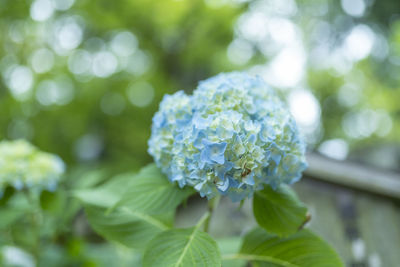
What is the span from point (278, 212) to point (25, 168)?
110cm

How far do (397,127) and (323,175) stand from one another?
7.51 metres

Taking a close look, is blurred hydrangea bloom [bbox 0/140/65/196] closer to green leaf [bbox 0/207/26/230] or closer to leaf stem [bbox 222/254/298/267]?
green leaf [bbox 0/207/26/230]

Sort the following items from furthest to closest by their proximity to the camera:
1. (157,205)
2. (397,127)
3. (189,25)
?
(397,127)
(189,25)
(157,205)

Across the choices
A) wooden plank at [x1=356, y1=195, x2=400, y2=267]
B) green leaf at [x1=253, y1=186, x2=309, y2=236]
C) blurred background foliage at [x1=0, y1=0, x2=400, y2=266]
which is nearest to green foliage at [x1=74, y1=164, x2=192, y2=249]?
green leaf at [x1=253, y1=186, x2=309, y2=236]

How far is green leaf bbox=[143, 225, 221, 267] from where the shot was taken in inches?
31.3

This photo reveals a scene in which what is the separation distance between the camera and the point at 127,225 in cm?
115

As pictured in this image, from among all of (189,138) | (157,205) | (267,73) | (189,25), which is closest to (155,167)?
(157,205)

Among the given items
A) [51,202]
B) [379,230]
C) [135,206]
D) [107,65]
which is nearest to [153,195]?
[135,206]

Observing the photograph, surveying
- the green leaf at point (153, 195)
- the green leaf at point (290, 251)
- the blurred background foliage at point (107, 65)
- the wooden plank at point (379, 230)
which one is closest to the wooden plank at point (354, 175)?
the wooden plank at point (379, 230)

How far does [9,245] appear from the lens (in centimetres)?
157

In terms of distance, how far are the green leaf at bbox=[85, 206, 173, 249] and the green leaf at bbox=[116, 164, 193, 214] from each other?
0.66 feet

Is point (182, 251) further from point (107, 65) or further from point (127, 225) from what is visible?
point (107, 65)

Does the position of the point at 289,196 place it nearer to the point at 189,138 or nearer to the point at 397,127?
the point at 189,138

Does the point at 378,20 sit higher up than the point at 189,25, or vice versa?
the point at 378,20
